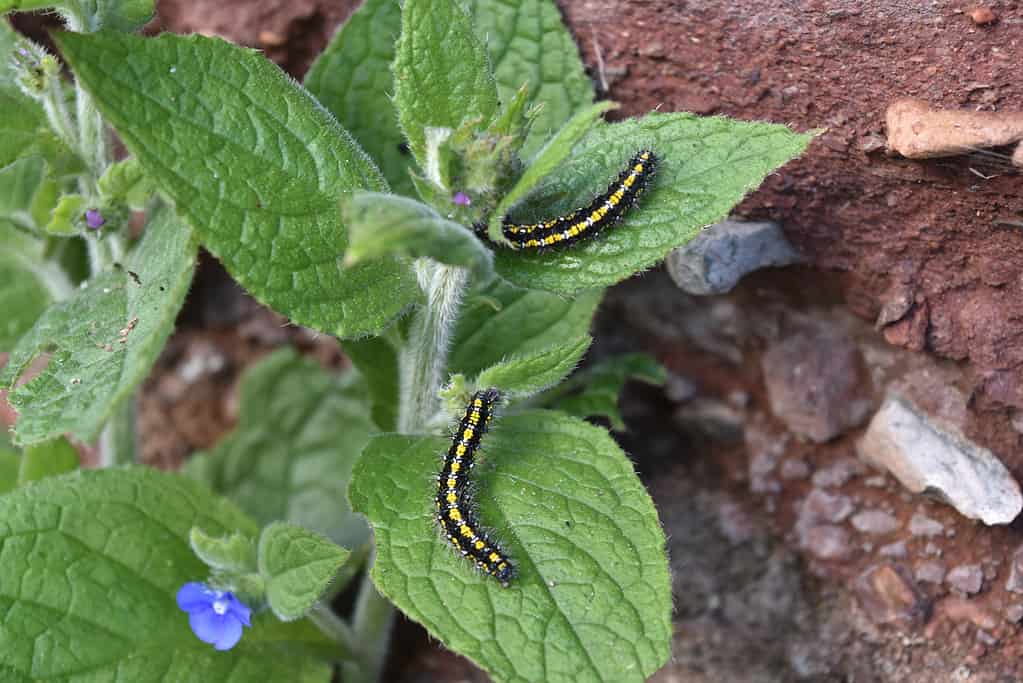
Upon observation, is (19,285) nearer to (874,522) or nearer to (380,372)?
(380,372)

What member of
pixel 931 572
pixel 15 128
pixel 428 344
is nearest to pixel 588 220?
pixel 428 344

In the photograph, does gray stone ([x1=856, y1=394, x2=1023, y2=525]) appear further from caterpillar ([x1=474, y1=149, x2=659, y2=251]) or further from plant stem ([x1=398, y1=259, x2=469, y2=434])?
plant stem ([x1=398, y1=259, x2=469, y2=434])

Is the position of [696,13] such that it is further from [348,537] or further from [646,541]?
[348,537]

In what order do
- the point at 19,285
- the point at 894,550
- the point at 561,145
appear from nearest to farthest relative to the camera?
1. the point at 561,145
2. the point at 894,550
3. the point at 19,285

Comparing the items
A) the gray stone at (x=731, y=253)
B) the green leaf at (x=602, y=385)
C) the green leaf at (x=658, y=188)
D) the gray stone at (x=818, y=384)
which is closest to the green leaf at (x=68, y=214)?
the green leaf at (x=658, y=188)

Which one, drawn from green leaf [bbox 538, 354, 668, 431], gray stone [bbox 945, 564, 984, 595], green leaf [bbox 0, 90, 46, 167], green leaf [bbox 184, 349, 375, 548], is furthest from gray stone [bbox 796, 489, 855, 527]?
green leaf [bbox 0, 90, 46, 167]

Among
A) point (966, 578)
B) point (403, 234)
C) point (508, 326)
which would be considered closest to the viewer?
point (403, 234)
